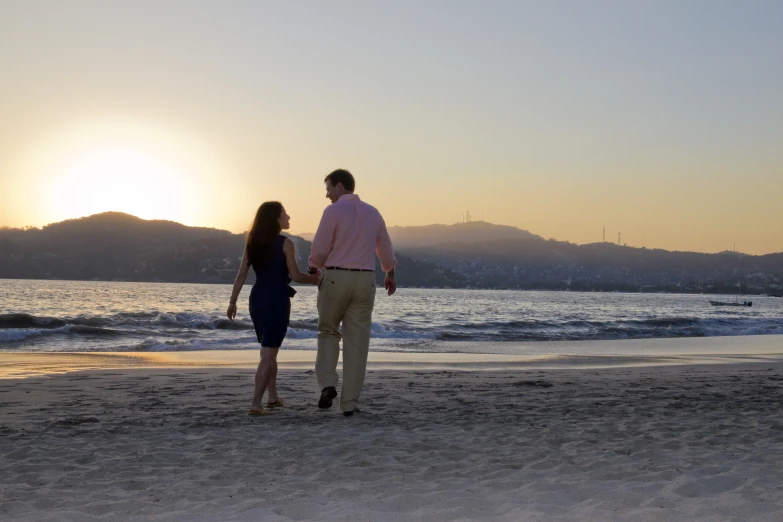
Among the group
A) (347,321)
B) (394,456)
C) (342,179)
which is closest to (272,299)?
(347,321)

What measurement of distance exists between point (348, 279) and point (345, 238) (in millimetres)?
355

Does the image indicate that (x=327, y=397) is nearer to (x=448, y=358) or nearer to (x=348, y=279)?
(x=348, y=279)

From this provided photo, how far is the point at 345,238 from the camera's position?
6500 millimetres

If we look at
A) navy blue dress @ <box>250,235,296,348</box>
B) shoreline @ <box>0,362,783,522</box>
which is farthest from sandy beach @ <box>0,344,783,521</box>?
navy blue dress @ <box>250,235,296,348</box>

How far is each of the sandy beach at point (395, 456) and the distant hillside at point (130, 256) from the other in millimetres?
104495

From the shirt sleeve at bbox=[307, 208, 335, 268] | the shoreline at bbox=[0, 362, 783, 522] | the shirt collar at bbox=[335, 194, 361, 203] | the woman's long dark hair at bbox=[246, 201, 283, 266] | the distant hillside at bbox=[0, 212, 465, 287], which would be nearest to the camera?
the shoreline at bbox=[0, 362, 783, 522]

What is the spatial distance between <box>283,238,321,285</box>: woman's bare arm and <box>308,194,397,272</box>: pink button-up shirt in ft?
0.48

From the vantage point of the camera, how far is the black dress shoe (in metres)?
6.83

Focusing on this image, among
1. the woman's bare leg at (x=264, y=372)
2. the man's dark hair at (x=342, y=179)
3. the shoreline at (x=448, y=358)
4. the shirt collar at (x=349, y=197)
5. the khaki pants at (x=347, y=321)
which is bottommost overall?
the shoreline at (x=448, y=358)

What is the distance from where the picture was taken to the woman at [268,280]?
6727mm

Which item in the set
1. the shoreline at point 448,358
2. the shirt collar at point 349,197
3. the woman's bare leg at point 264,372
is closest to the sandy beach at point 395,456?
the woman's bare leg at point 264,372

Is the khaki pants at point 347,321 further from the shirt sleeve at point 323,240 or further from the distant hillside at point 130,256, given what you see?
the distant hillside at point 130,256

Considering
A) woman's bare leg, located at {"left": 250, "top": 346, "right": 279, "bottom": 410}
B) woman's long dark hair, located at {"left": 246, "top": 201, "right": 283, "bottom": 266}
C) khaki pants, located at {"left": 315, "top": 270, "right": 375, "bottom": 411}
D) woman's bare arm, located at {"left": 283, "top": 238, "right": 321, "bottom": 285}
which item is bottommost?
woman's bare leg, located at {"left": 250, "top": 346, "right": 279, "bottom": 410}

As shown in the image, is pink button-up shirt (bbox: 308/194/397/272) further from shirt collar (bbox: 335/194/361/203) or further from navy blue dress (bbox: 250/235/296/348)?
navy blue dress (bbox: 250/235/296/348)
